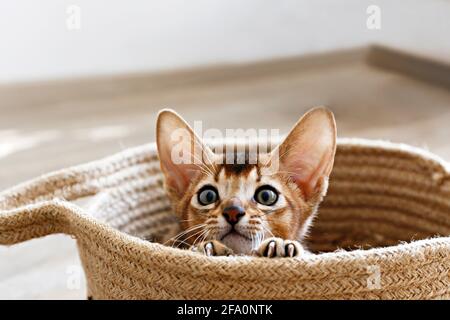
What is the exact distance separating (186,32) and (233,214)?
1.98 meters

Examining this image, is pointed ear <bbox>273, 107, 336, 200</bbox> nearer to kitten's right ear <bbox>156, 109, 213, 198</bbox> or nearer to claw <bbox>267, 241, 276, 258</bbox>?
kitten's right ear <bbox>156, 109, 213, 198</bbox>

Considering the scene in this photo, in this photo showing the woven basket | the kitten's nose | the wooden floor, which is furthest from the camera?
the wooden floor

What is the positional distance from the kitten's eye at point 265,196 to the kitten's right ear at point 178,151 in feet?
0.46

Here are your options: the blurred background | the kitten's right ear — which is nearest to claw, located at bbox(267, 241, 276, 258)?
the kitten's right ear

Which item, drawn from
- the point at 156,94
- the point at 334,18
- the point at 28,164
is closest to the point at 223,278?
the point at 28,164

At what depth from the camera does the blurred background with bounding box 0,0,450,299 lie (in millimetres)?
2566

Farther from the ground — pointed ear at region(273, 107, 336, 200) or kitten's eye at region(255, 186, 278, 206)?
pointed ear at region(273, 107, 336, 200)

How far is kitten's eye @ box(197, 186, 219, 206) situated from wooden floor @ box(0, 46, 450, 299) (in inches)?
32.1

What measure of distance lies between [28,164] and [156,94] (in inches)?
32.9

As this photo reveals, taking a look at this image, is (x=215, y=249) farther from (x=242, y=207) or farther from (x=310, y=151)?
(x=310, y=151)

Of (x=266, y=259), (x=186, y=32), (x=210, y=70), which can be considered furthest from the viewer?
(x=210, y=70)

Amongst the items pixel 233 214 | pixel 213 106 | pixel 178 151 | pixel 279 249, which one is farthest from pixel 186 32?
pixel 279 249

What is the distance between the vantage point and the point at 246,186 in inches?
46.2

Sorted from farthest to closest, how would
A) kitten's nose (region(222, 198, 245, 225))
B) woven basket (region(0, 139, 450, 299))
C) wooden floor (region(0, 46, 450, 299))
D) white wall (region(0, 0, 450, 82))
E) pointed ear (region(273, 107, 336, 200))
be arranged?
white wall (region(0, 0, 450, 82)), wooden floor (region(0, 46, 450, 299)), pointed ear (region(273, 107, 336, 200)), kitten's nose (region(222, 198, 245, 225)), woven basket (region(0, 139, 450, 299))
